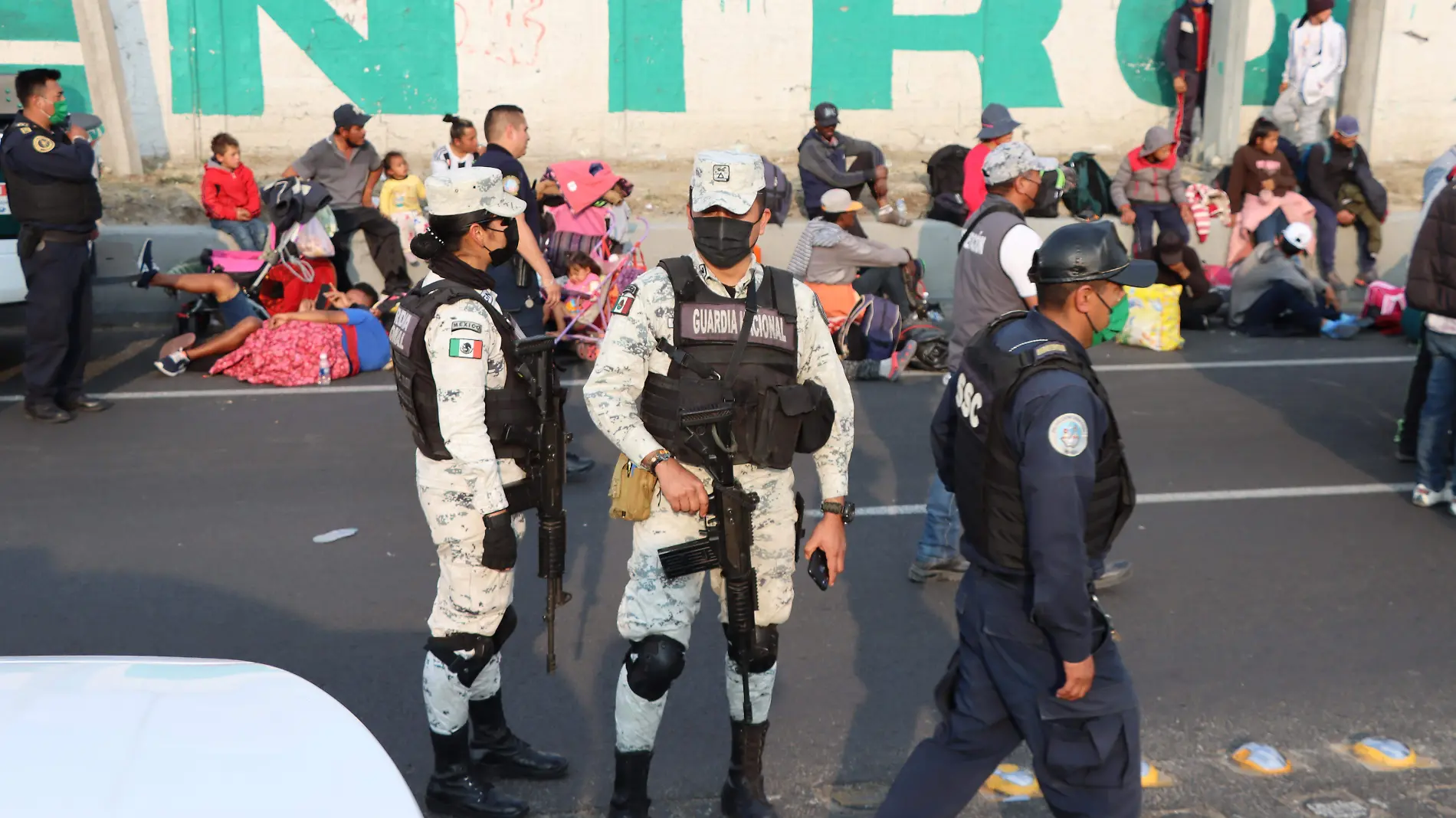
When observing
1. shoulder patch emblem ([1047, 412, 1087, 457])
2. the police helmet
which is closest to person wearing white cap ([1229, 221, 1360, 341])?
the police helmet

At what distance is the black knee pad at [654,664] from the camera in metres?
3.86

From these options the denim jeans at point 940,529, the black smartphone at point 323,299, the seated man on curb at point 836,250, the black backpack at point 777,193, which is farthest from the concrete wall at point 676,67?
Result: the denim jeans at point 940,529

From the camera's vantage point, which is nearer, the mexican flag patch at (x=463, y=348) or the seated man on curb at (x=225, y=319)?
the mexican flag patch at (x=463, y=348)

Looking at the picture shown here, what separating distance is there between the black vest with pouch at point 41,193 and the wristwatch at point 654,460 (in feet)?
21.1

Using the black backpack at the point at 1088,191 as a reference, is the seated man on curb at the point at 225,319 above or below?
below

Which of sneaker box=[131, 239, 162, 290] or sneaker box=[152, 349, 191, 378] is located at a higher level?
sneaker box=[131, 239, 162, 290]

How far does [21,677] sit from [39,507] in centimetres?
497

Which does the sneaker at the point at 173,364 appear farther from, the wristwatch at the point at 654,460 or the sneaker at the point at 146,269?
the wristwatch at the point at 654,460

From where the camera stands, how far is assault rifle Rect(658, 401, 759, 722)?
3801 millimetres

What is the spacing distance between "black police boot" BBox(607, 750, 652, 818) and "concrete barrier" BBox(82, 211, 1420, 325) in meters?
8.85

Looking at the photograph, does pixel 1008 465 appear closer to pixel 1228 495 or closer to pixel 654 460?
pixel 654 460

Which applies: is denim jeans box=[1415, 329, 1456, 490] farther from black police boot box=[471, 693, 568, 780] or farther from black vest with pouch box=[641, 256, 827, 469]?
black police boot box=[471, 693, 568, 780]

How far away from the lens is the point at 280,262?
11617 millimetres

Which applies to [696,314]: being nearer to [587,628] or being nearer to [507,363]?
[507,363]
